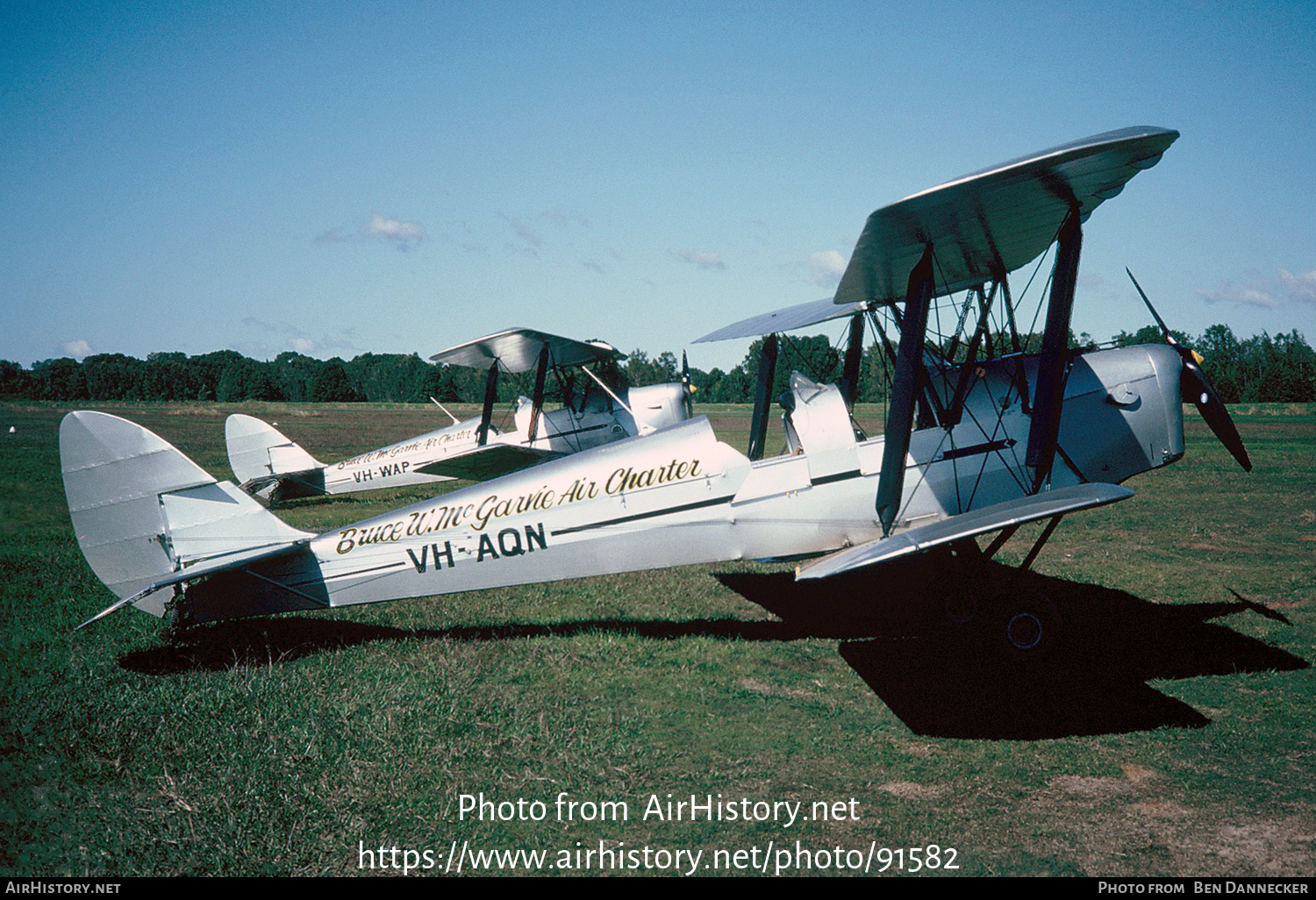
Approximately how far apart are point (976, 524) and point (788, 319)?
5.04m

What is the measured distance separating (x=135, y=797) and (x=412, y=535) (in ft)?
8.18

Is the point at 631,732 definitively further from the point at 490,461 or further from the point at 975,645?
the point at 490,461

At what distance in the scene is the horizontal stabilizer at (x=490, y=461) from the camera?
13.1 metres

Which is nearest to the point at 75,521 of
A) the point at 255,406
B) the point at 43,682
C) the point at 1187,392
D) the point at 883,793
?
the point at 43,682

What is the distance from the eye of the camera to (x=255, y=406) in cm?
4200

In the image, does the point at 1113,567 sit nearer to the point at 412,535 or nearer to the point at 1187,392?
the point at 1187,392

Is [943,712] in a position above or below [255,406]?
below

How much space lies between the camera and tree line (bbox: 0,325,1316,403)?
23.4 feet

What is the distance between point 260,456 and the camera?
47.1ft

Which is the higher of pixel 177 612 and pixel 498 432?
pixel 498 432

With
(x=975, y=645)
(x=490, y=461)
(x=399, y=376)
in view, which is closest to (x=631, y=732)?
(x=975, y=645)

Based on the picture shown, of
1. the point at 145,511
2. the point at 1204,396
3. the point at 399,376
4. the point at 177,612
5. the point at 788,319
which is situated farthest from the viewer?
the point at 399,376

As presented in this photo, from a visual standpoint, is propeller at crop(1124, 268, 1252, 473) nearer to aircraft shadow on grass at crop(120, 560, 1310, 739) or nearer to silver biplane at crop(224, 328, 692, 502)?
aircraft shadow on grass at crop(120, 560, 1310, 739)

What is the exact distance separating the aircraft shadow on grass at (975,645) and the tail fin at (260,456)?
8401 mm
